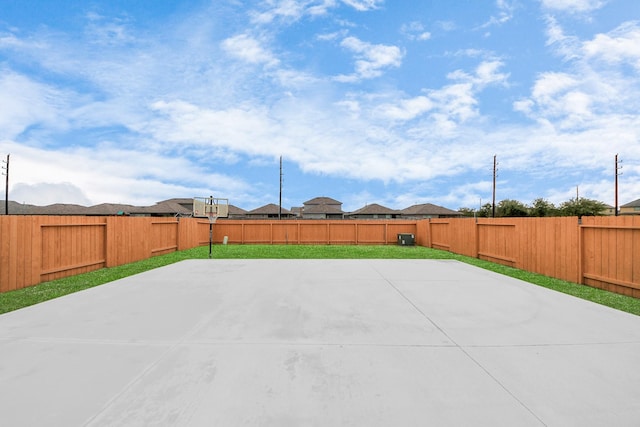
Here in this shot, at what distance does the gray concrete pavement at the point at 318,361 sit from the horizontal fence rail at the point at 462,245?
2.21 meters

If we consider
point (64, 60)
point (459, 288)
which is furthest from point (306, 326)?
point (64, 60)

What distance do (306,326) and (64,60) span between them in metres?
15.6

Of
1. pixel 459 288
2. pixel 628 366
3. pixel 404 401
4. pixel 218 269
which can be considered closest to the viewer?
pixel 404 401

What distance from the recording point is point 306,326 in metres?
3.82

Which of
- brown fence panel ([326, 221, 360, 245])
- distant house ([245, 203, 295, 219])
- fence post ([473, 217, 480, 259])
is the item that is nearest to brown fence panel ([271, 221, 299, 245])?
brown fence panel ([326, 221, 360, 245])

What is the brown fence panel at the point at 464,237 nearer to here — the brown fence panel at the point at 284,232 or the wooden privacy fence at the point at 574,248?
the wooden privacy fence at the point at 574,248

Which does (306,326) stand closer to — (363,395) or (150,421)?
(363,395)

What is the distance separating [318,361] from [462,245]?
11677 millimetres

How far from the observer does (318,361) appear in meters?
2.84

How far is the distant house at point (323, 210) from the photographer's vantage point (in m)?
44.8

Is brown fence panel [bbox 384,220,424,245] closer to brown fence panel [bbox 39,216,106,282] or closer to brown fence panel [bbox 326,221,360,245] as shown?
brown fence panel [bbox 326,221,360,245]

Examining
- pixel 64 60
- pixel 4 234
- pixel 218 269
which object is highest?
pixel 64 60

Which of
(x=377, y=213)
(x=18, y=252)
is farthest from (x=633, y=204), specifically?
(x=18, y=252)

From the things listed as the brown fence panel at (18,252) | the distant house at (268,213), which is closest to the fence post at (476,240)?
the brown fence panel at (18,252)
